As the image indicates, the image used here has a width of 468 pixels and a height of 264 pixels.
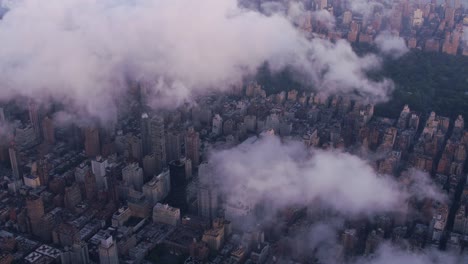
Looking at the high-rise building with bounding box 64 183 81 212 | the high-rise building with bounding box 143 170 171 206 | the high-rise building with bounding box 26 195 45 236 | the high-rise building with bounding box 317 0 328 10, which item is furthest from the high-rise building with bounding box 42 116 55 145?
the high-rise building with bounding box 317 0 328 10

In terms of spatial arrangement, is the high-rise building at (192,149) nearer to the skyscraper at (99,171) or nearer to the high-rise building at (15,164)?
the skyscraper at (99,171)

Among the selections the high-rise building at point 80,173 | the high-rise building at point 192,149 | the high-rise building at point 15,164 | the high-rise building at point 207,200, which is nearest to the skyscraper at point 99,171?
the high-rise building at point 80,173

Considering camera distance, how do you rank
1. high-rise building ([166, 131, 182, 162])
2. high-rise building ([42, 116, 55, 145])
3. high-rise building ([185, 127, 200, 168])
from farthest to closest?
1. high-rise building ([42, 116, 55, 145])
2. high-rise building ([166, 131, 182, 162])
3. high-rise building ([185, 127, 200, 168])

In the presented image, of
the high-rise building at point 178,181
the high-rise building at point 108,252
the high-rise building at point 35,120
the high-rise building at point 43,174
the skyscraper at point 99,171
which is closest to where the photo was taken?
the high-rise building at point 108,252

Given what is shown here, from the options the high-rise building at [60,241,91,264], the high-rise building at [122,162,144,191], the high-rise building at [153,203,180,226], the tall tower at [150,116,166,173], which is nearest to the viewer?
the high-rise building at [60,241,91,264]

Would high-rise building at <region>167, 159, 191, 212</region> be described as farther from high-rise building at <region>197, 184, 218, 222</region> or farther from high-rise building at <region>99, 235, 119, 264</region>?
high-rise building at <region>99, 235, 119, 264</region>
